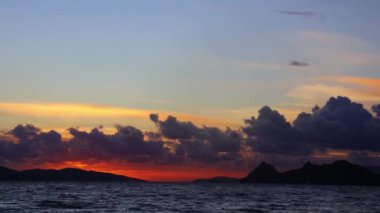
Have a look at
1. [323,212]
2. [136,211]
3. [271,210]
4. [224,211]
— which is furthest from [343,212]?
[136,211]

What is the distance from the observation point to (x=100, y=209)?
110 metres

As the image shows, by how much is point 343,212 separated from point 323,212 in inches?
166

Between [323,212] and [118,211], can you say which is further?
[323,212]

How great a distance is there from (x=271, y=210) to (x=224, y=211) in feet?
35.0

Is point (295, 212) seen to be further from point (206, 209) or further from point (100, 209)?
point (100, 209)

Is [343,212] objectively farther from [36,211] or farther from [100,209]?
[36,211]

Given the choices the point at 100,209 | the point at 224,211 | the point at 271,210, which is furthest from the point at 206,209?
Result: the point at 100,209

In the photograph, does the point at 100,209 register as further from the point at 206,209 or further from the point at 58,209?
the point at 206,209

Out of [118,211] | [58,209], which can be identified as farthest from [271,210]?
[58,209]

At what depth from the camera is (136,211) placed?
107 meters

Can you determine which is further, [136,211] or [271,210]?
[271,210]

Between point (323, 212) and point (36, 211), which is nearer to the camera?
point (36, 211)

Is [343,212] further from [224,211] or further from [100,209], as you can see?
[100,209]

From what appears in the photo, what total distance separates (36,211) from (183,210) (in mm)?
26850
